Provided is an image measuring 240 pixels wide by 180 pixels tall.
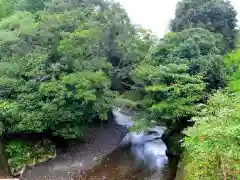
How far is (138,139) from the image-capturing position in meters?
25.1

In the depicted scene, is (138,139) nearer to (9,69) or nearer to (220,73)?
(220,73)

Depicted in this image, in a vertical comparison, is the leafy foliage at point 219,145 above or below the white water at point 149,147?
above

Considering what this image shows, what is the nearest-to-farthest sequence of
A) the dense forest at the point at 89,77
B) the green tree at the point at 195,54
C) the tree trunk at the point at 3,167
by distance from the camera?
the tree trunk at the point at 3,167, the dense forest at the point at 89,77, the green tree at the point at 195,54

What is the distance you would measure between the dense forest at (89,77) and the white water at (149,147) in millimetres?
1205

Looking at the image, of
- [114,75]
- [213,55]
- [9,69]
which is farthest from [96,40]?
[213,55]

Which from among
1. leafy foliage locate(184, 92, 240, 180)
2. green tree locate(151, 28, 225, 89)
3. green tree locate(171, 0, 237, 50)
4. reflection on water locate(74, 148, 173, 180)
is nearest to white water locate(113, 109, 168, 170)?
reflection on water locate(74, 148, 173, 180)

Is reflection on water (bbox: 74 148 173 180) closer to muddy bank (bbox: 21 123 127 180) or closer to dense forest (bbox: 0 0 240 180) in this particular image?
muddy bank (bbox: 21 123 127 180)

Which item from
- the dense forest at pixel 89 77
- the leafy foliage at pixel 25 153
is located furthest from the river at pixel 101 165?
the dense forest at pixel 89 77

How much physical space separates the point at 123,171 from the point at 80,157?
304 centimetres

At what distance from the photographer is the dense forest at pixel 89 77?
19.4m

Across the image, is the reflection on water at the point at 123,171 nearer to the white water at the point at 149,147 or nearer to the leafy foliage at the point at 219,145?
the white water at the point at 149,147

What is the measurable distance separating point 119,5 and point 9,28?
28.6ft

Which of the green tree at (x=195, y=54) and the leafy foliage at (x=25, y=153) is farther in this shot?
the green tree at (x=195, y=54)

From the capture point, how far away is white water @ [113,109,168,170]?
2092 cm
